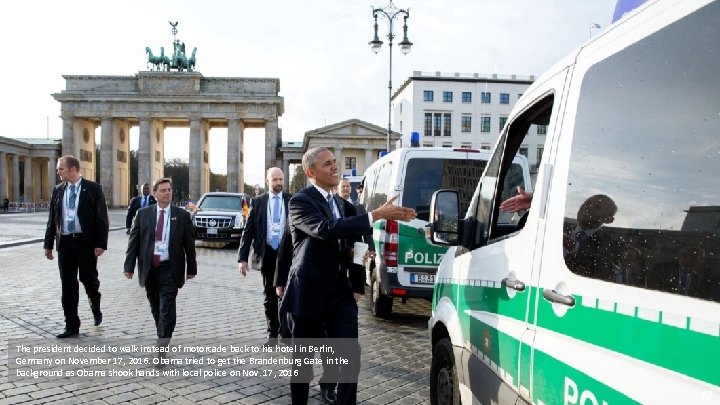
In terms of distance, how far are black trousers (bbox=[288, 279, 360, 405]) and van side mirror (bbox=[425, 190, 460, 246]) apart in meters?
0.88

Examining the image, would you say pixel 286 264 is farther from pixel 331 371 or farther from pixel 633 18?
pixel 633 18

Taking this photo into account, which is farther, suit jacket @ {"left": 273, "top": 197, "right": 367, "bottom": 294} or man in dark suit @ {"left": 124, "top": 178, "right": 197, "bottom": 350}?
man in dark suit @ {"left": 124, "top": 178, "right": 197, "bottom": 350}

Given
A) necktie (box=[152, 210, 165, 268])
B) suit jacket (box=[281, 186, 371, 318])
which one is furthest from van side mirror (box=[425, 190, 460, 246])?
necktie (box=[152, 210, 165, 268])

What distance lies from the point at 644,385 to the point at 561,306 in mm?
477

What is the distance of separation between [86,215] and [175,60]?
6771cm

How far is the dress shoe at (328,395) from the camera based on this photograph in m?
4.54

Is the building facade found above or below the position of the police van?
above

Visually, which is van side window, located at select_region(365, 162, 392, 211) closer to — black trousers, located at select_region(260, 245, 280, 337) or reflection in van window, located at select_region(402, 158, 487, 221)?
reflection in van window, located at select_region(402, 158, 487, 221)

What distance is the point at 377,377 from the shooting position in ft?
17.0

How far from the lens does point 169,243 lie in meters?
5.82

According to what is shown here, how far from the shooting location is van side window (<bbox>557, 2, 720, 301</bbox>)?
1454 mm

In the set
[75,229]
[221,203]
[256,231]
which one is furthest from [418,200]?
[221,203]

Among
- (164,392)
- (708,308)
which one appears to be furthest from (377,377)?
(708,308)

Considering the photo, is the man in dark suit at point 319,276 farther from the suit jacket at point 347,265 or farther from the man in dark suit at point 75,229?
the man in dark suit at point 75,229
